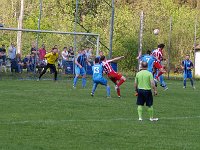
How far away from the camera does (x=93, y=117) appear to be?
64.1 ft

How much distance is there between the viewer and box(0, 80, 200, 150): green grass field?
14453 millimetres

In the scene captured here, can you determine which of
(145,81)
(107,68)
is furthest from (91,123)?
(107,68)

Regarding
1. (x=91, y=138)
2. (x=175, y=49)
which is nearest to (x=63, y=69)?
(x=175, y=49)

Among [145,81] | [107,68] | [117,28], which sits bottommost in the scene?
[145,81]

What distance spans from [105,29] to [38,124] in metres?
43.7

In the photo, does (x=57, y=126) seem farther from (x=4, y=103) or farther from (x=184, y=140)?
(x=4, y=103)

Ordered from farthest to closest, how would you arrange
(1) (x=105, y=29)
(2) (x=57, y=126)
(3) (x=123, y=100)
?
(1) (x=105, y=29) → (3) (x=123, y=100) → (2) (x=57, y=126)

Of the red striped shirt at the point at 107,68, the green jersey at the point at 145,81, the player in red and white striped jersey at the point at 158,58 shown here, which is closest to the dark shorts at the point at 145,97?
the green jersey at the point at 145,81

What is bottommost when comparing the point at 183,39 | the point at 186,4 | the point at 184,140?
the point at 184,140

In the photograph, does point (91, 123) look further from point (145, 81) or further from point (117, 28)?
point (117, 28)

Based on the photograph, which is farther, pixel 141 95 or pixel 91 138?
pixel 141 95

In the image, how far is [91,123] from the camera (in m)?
18.0

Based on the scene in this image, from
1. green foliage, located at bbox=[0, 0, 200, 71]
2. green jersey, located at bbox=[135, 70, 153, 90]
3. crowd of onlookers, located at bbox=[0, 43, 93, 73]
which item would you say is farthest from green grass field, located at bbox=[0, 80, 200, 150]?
green foliage, located at bbox=[0, 0, 200, 71]

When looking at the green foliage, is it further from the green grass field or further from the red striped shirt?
the green grass field
